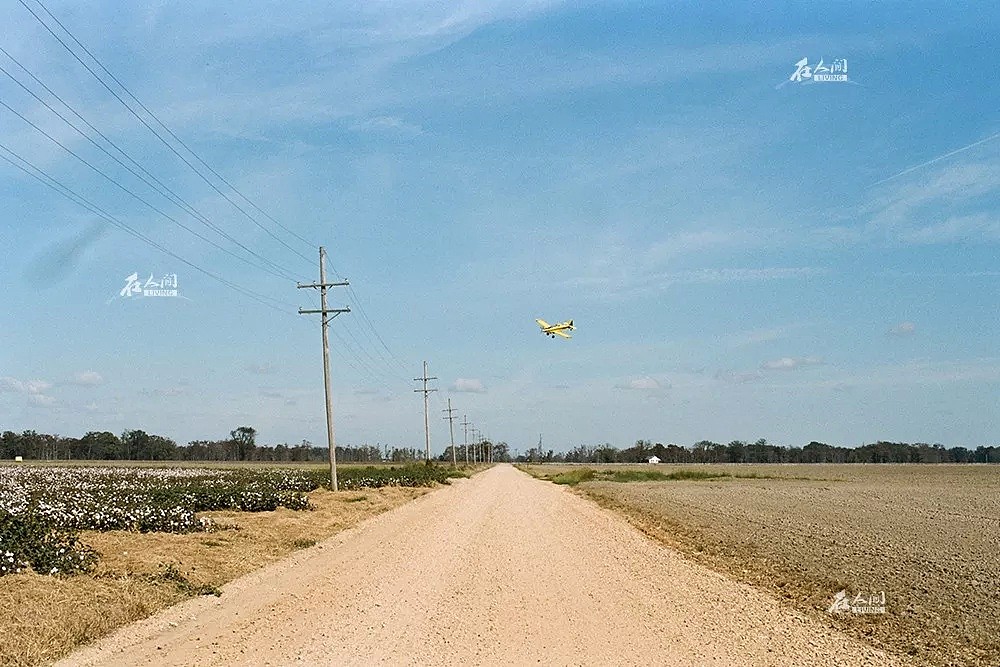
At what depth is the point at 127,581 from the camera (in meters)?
13.2

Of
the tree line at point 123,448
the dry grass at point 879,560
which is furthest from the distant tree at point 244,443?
the dry grass at point 879,560

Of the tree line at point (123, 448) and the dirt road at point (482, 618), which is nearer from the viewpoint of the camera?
the dirt road at point (482, 618)

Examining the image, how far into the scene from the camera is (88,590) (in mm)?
12328

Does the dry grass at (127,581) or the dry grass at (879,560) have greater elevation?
the dry grass at (127,581)

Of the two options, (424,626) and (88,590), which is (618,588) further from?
(88,590)

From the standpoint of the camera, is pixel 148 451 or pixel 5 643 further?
pixel 148 451

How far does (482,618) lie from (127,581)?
19.9 feet

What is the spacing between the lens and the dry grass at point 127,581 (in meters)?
9.84

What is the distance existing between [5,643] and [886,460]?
212442 mm

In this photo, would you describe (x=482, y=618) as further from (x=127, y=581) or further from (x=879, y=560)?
(x=879, y=560)

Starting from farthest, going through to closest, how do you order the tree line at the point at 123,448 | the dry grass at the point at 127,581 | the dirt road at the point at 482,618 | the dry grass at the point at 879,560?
the tree line at the point at 123,448 → the dry grass at the point at 879,560 → the dry grass at the point at 127,581 → the dirt road at the point at 482,618

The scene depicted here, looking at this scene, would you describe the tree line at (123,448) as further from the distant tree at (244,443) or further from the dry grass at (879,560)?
the dry grass at (879,560)

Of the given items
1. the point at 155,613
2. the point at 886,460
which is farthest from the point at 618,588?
the point at 886,460

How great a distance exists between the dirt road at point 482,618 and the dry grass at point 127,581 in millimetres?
414
